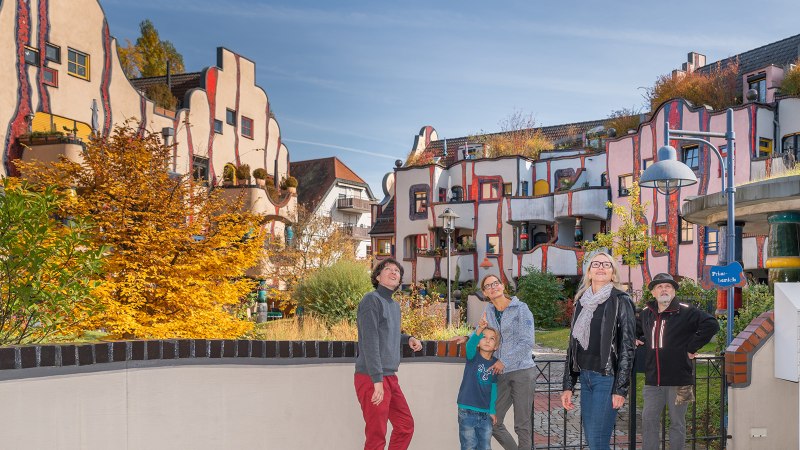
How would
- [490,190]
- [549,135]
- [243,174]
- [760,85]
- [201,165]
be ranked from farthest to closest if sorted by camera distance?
[549,135] < [490,190] < [760,85] < [243,174] < [201,165]

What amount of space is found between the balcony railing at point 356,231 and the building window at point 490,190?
45.3 ft

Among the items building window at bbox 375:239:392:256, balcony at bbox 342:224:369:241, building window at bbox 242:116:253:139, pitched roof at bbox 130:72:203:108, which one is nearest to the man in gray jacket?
pitched roof at bbox 130:72:203:108

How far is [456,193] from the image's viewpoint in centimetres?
4466

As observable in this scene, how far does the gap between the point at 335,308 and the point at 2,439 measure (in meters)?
11.6

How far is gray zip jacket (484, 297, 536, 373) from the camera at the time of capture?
19.9 ft

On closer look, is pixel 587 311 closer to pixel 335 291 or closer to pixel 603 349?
pixel 603 349

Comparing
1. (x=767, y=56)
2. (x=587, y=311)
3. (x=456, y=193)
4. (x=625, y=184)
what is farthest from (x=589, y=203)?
(x=587, y=311)

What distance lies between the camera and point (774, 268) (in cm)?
928

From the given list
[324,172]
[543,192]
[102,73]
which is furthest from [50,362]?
[324,172]

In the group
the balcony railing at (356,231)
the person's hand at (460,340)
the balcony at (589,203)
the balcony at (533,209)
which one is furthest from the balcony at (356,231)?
the person's hand at (460,340)

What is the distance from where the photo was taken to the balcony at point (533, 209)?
3953cm

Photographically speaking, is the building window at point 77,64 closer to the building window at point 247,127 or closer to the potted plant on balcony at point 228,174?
the potted plant on balcony at point 228,174

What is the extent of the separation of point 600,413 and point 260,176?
102 feet

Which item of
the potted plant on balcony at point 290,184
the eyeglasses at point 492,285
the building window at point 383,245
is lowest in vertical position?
the eyeglasses at point 492,285
